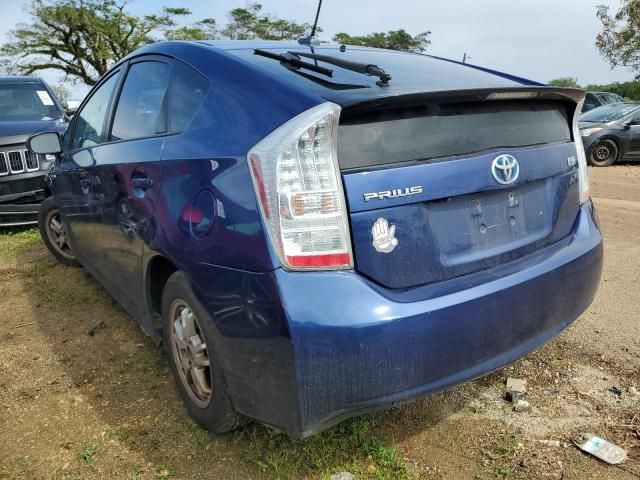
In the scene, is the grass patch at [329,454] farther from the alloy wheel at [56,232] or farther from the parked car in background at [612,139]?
the parked car in background at [612,139]

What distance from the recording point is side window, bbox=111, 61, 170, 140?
2.57m

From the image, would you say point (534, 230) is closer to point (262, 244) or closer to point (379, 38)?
point (262, 244)

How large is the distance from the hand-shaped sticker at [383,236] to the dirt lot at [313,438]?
92cm

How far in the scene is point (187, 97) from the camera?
2342 millimetres

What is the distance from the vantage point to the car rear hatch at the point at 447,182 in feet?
5.84

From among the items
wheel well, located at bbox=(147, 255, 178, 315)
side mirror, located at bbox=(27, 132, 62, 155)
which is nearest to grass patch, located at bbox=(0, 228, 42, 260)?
side mirror, located at bbox=(27, 132, 62, 155)

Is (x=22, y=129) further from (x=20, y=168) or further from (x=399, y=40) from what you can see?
(x=399, y=40)

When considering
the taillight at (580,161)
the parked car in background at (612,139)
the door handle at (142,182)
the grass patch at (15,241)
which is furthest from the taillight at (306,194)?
the parked car in background at (612,139)

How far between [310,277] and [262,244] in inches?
7.3

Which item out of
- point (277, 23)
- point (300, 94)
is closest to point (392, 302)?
point (300, 94)

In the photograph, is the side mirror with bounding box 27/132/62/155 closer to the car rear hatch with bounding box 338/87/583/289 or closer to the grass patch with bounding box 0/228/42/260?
the grass patch with bounding box 0/228/42/260

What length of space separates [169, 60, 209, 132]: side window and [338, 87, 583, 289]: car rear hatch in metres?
0.78

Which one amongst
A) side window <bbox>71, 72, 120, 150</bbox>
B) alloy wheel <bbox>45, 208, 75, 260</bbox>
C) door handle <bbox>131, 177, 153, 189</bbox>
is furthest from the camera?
alloy wheel <bbox>45, 208, 75, 260</bbox>

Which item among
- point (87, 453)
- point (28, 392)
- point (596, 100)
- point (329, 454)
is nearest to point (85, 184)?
point (28, 392)
